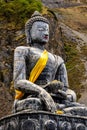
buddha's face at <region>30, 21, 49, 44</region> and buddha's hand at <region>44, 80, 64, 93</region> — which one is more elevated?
buddha's face at <region>30, 21, 49, 44</region>

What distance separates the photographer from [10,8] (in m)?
28.8

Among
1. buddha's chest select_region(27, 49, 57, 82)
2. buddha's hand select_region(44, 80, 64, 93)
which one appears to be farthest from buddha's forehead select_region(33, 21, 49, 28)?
buddha's hand select_region(44, 80, 64, 93)

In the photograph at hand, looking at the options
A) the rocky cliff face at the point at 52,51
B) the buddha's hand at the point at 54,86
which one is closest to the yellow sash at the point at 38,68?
the buddha's hand at the point at 54,86

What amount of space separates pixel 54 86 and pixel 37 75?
48 centimetres

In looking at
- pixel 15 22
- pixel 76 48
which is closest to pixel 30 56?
pixel 15 22

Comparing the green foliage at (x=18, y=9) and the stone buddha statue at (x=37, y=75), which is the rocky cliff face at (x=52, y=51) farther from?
the stone buddha statue at (x=37, y=75)

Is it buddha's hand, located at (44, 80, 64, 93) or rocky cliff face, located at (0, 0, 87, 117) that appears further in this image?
rocky cliff face, located at (0, 0, 87, 117)

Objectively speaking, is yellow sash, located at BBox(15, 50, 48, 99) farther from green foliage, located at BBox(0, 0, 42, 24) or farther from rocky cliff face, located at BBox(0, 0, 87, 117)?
green foliage, located at BBox(0, 0, 42, 24)

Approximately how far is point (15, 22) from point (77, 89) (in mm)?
4696

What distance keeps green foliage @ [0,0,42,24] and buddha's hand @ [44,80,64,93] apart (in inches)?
680

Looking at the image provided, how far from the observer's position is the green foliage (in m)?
27.9

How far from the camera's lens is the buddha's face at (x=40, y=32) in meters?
11.1

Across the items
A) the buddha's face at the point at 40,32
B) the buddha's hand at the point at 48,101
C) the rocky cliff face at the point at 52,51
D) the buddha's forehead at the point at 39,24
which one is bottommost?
the rocky cliff face at the point at 52,51

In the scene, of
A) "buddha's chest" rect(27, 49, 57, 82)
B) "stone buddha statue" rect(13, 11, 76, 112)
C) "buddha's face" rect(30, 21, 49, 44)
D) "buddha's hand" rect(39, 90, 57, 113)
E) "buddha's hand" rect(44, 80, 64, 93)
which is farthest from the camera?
"buddha's face" rect(30, 21, 49, 44)
